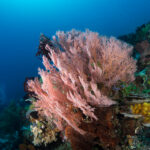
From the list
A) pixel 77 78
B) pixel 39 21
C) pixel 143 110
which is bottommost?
pixel 143 110

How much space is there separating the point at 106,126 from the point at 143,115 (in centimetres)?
99

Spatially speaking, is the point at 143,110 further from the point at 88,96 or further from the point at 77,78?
the point at 77,78

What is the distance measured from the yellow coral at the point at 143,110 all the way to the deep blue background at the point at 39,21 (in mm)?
51240

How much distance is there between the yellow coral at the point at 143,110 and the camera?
2.73 metres

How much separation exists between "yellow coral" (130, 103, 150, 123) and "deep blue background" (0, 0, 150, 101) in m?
51.2

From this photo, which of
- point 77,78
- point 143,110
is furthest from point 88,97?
point 143,110

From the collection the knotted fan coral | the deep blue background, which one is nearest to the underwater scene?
the knotted fan coral

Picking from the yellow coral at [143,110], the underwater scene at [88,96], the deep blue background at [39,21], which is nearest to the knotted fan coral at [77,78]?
the underwater scene at [88,96]

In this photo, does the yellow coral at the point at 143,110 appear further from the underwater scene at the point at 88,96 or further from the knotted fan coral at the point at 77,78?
the knotted fan coral at the point at 77,78

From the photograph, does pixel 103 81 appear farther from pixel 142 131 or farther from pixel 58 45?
pixel 58 45

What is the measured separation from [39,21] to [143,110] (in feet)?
516

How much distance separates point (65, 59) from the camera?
10.2ft

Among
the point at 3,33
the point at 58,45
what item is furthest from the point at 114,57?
the point at 3,33

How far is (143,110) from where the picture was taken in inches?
108
